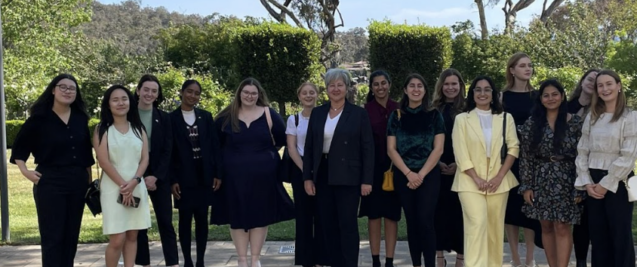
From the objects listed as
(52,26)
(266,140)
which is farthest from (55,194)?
(52,26)

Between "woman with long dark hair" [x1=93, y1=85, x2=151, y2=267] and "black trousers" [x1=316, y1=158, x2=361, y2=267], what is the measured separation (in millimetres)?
1513

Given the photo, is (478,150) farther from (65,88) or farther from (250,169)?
(65,88)

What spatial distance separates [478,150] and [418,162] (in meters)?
0.51

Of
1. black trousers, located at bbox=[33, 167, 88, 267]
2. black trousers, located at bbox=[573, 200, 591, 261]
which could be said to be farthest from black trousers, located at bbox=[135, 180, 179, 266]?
black trousers, located at bbox=[573, 200, 591, 261]

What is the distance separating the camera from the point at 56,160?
4934mm

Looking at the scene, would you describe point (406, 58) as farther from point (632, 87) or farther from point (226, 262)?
point (226, 262)

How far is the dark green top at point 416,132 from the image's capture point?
5.32 meters

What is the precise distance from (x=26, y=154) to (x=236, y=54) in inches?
669

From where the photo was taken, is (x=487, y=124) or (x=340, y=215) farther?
(x=340, y=215)

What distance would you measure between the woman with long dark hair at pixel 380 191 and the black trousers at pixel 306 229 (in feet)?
1.51

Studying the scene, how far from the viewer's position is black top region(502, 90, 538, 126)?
5.62 metres

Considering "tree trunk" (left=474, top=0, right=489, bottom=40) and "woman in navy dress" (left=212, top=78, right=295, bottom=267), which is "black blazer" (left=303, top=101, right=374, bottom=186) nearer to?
"woman in navy dress" (left=212, top=78, right=295, bottom=267)

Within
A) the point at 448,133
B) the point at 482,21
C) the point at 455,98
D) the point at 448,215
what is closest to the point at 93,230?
the point at 448,215

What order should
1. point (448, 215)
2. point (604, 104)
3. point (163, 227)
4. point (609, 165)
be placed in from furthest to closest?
point (448, 215) → point (163, 227) → point (604, 104) → point (609, 165)
